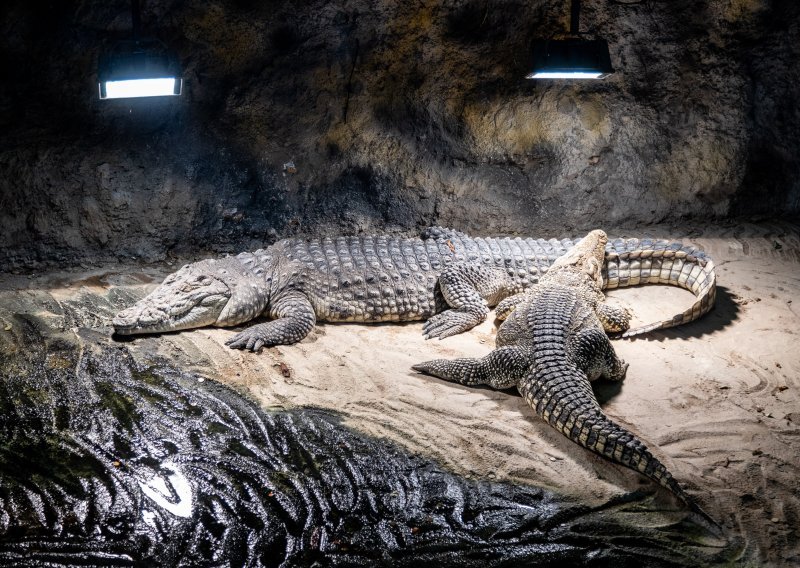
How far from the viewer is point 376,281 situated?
577 cm

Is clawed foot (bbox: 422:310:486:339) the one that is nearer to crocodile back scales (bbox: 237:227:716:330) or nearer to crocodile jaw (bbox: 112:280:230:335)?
crocodile back scales (bbox: 237:227:716:330)

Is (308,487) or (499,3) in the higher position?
(499,3)

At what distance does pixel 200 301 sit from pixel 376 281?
1.40 m

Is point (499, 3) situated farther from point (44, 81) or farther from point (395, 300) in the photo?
point (44, 81)

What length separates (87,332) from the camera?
202 inches

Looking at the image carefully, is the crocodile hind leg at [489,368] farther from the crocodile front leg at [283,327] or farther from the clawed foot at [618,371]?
the crocodile front leg at [283,327]

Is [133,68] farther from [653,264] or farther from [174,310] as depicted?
[653,264]

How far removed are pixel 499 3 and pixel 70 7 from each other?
3830 millimetres

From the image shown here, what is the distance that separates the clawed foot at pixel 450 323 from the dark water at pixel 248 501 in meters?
1.55

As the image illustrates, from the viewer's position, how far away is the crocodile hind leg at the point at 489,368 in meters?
4.54

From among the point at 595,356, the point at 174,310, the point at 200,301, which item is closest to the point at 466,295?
the point at 595,356

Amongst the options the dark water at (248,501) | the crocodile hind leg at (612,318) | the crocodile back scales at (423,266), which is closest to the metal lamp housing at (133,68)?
the crocodile back scales at (423,266)

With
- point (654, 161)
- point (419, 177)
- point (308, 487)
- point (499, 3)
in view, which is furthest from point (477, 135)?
point (308, 487)

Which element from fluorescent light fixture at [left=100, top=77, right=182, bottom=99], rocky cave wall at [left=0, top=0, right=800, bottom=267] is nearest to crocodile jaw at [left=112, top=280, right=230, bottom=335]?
rocky cave wall at [left=0, top=0, right=800, bottom=267]
